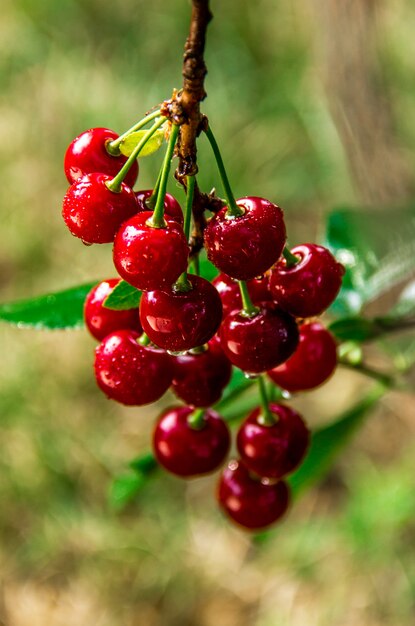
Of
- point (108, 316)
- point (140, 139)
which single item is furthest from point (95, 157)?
point (108, 316)

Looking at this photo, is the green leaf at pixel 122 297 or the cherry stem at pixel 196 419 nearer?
the green leaf at pixel 122 297

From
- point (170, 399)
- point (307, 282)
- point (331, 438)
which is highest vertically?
point (307, 282)

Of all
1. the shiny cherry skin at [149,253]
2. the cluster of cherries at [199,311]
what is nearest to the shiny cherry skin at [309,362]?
the cluster of cherries at [199,311]

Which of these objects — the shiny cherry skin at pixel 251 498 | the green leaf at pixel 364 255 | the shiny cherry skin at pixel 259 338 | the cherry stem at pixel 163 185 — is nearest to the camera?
the cherry stem at pixel 163 185

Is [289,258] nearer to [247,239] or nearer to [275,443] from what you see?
[247,239]

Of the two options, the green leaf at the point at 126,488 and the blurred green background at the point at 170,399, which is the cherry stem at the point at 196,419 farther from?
the blurred green background at the point at 170,399

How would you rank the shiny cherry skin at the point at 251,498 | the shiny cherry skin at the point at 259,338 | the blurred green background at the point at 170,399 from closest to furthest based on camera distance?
the shiny cherry skin at the point at 259,338 → the shiny cherry skin at the point at 251,498 → the blurred green background at the point at 170,399

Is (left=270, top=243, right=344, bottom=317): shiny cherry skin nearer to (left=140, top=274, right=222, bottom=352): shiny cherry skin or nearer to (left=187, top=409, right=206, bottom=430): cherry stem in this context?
(left=140, top=274, right=222, bottom=352): shiny cherry skin

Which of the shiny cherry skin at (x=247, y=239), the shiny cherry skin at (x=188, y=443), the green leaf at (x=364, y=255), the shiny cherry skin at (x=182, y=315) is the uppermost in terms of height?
the shiny cherry skin at (x=247, y=239)
